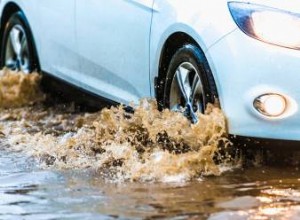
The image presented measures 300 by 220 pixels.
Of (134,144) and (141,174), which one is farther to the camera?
(134,144)

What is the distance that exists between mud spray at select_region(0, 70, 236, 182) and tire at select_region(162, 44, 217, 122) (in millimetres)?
94

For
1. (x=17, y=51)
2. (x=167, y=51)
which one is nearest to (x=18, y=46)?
(x=17, y=51)

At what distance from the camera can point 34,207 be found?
14.6 feet

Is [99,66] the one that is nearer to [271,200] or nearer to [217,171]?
[217,171]

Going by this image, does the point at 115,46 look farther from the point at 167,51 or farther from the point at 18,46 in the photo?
the point at 18,46

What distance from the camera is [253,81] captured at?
486cm

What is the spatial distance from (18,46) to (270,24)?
3.73 meters

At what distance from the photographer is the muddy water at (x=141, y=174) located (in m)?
4.36

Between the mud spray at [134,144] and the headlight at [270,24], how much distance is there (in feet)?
1.63

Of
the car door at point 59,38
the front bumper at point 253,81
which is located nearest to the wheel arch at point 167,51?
the front bumper at point 253,81

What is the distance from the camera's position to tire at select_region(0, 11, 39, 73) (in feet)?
25.5

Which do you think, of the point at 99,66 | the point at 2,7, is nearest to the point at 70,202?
the point at 99,66

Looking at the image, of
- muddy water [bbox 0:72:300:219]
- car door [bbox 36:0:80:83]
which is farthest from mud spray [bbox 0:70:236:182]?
car door [bbox 36:0:80:83]

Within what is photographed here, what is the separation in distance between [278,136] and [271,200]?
0.53m
